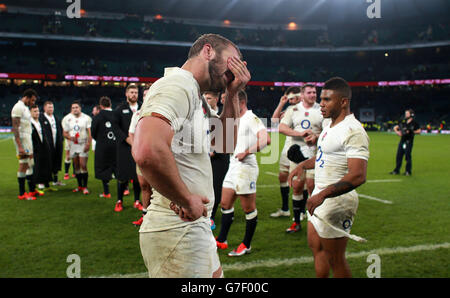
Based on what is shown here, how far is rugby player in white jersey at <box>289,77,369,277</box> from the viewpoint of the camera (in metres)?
2.96

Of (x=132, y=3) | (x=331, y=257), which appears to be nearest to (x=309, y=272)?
(x=331, y=257)

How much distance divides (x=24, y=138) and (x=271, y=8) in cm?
4275

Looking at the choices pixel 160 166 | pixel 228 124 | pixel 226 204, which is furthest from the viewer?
pixel 226 204

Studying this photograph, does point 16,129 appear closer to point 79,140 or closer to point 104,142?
point 104,142

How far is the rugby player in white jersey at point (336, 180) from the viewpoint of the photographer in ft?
9.73

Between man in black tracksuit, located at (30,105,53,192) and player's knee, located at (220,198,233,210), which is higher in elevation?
man in black tracksuit, located at (30,105,53,192)

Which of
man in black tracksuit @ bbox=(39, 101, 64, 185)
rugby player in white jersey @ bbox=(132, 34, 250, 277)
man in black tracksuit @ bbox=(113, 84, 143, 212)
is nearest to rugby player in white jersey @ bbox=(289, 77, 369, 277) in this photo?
rugby player in white jersey @ bbox=(132, 34, 250, 277)

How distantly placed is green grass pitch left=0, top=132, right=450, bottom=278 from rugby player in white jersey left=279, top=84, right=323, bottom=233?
2.13 feet

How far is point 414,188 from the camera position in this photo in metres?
9.30

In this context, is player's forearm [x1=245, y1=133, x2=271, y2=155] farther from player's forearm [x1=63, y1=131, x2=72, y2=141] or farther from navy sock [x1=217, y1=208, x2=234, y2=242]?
player's forearm [x1=63, y1=131, x2=72, y2=141]

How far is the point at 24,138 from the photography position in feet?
26.1

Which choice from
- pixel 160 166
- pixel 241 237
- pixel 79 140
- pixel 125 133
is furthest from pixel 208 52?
pixel 79 140

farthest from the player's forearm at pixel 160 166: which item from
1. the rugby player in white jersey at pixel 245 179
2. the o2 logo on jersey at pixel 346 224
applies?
the rugby player in white jersey at pixel 245 179
